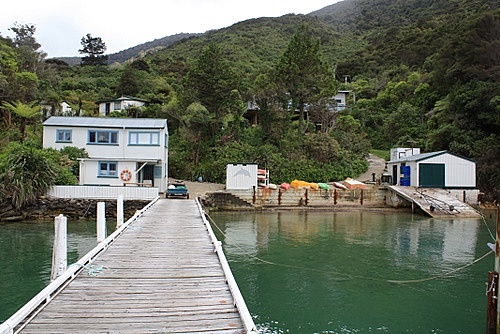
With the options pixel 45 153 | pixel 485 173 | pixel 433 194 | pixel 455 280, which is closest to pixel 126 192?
pixel 45 153

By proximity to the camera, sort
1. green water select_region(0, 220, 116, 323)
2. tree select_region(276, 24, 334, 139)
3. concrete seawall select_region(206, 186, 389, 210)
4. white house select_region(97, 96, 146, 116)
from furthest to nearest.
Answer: white house select_region(97, 96, 146, 116), tree select_region(276, 24, 334, 139), concrete seawall select_region(206, 186, 389, 210), green water select_region(0, 220, 116, 323)

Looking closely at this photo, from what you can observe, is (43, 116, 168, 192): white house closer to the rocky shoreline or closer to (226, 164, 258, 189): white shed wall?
the rocky shoreline

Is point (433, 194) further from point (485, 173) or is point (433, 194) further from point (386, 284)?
point (386, 284)

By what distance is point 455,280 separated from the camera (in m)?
11.8

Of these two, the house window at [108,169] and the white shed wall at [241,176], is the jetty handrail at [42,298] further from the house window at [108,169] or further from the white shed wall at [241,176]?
the white shed wall at [241,176]

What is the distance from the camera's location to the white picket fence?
24109 mm

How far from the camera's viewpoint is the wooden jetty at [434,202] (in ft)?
87.3

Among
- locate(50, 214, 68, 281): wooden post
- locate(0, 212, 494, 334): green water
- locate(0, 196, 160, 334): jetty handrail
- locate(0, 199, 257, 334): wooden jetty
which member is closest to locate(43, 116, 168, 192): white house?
locate(0, 212, 494, 334): green water

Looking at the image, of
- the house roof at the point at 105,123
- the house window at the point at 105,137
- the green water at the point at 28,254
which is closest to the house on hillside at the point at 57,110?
the house roof at the point at 105,123

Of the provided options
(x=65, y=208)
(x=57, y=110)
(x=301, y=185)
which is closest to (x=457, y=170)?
(x=301, y=185)

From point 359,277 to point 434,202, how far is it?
1882 cm

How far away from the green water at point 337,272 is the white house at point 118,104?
2684 cm

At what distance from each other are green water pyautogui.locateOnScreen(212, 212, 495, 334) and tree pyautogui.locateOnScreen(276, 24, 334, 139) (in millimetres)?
17141

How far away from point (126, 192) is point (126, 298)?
62.8 ft
